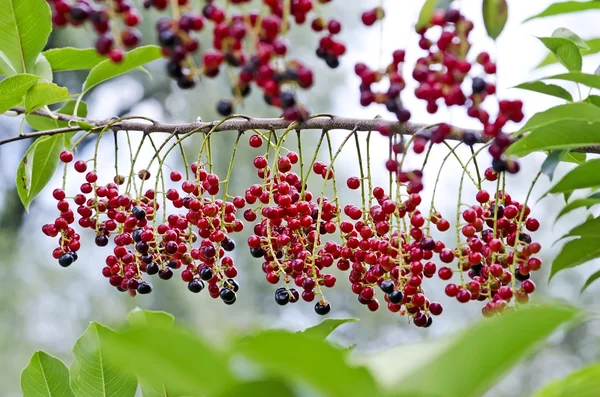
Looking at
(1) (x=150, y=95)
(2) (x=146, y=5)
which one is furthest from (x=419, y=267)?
(1) (x=150, y=95)

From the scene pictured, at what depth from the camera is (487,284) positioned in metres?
0.79

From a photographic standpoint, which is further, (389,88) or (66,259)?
(66,259)

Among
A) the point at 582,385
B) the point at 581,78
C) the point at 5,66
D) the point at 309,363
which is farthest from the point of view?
the point at 5,66

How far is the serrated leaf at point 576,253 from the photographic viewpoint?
0.84 m

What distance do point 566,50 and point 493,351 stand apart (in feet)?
2.09

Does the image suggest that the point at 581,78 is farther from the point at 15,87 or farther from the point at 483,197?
the point at 15,87

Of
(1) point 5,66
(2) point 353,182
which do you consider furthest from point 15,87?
(2) point 353,182

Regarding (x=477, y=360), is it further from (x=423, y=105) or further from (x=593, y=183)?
(x=593, y=183)

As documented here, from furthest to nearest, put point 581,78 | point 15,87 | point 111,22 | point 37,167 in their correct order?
1. point 37,167
2. point 15,87
3. point 581,78
4. point 111,22

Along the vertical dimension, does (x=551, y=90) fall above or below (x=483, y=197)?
above

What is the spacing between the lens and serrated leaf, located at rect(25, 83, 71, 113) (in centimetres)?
98

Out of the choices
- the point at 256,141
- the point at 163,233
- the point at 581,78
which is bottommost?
the point at 163,233

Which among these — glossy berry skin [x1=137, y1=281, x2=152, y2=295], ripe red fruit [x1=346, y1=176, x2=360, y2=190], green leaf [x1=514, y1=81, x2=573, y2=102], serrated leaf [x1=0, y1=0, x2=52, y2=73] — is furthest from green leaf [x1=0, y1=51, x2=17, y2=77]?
green leaf [x1=514, y1=81, x2=573, y2=102]

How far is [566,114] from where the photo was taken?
0.72 m
